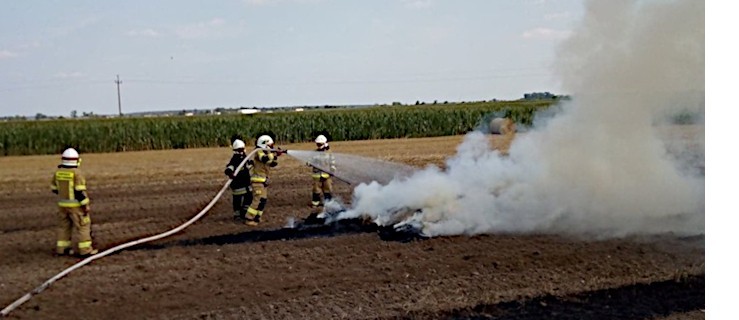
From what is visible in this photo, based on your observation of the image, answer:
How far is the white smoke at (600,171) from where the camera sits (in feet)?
40.0

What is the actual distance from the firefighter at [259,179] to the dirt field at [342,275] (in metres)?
0.36

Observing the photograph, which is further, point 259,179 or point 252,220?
point 252,220

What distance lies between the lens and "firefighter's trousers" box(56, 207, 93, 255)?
11.1 meters

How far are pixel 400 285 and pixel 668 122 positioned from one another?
23.8 feet

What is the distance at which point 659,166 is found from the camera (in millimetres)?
12914

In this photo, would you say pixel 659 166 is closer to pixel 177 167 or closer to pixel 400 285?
pixel 400 285

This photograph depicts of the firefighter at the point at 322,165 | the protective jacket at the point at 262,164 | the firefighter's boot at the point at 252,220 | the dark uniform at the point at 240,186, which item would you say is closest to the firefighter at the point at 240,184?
the dark uniform at the point at 240,186

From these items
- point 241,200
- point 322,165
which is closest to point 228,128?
point 322,165

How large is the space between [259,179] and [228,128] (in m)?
30.3

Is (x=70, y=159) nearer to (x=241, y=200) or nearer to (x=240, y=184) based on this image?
(x=240, y=184)

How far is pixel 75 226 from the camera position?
1127cm

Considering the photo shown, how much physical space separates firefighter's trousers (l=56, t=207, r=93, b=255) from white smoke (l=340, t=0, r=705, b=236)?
520cm

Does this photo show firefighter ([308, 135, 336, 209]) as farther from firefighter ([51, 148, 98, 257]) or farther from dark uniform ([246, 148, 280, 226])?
firefighter ([51, 148, 98, 257])

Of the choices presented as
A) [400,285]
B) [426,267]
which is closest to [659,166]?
[426,267]
